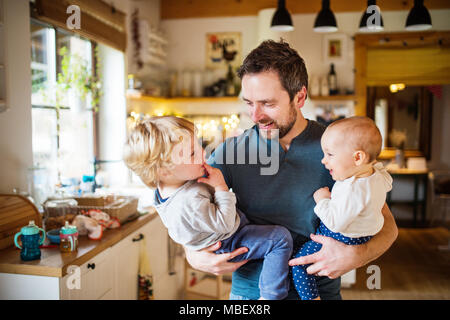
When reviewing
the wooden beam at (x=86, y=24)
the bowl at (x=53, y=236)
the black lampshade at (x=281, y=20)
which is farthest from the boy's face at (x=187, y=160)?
the black lampshade at (x=281, y=20)

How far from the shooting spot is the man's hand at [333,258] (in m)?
1.34

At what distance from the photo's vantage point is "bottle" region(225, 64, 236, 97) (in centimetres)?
534

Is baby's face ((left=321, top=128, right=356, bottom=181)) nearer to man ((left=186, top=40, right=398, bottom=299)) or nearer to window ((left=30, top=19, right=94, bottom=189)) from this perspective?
man ((left=186, top=40, right=398, bottom=299))

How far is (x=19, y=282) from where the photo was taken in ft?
6.44

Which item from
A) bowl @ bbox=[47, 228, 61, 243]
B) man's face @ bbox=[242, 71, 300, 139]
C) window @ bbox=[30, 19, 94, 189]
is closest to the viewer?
man's face @ bbox=[242, 71, 300, 139]

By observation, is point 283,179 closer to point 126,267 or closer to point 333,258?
point 333,258

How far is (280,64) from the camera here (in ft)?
4.52

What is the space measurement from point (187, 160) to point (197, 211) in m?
0.16

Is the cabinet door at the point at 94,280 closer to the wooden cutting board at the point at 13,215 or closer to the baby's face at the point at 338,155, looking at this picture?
the wooden cutting board at the point at 13,215

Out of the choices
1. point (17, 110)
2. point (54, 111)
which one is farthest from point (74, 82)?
point (17, 110)

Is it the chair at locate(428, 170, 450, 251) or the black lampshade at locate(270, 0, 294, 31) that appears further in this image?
the chair at locate(428, 170, 450, 251)

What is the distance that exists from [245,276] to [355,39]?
15.2ft

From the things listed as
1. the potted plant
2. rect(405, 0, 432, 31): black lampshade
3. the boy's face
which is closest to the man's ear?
the boy's face

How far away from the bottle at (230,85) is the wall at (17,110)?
3.01 meters
